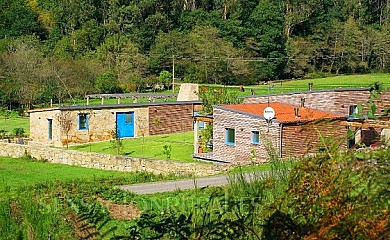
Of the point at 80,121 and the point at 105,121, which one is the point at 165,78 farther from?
the point at 80,121

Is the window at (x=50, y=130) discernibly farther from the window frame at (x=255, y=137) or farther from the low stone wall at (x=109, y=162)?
the window frame at (x=255, y=137)

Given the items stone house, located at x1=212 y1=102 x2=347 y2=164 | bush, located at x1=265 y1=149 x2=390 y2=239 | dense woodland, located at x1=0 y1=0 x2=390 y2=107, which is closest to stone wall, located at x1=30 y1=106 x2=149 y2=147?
stone house, located at x1=212 y1=102 x2=347 y2=164

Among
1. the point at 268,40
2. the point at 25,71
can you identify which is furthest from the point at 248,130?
the point at 268,40

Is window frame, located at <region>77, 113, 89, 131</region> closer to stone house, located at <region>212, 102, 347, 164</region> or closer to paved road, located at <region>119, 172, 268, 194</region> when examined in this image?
stone house, located at <region>212, 102, 347, 164</region>

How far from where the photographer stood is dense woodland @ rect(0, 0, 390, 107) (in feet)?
179

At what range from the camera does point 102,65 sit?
203 feet

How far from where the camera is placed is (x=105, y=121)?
102 feet

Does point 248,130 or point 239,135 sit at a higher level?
point 248,130

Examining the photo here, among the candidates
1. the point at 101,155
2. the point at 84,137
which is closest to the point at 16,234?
the point at 101,155

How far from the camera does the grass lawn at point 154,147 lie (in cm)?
2537

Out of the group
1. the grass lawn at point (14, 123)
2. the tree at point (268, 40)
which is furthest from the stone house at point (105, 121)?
the tree at point (268, 40)

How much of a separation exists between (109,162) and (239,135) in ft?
14.7

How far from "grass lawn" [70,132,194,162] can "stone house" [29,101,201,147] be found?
669 mm

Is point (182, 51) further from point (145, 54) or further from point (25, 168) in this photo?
point (25, 168)
